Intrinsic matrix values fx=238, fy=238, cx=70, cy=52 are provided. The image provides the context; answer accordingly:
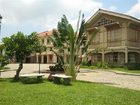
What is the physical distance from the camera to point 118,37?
36.9 metres

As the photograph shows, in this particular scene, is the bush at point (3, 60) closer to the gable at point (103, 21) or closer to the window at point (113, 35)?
the window at point (113, 35)

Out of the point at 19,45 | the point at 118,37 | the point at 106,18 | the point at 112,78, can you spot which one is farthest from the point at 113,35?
the point at 19,45

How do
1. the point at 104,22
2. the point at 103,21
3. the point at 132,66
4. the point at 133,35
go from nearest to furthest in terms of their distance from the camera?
the point at 132,66 < the point at 133,35 < the point at 104,22 < the point at 103,21

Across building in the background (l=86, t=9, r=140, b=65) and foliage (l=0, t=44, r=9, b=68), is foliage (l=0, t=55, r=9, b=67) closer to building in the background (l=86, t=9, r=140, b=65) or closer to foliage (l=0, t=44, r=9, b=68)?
foliage (l=0, t=44, r=9, b=68)

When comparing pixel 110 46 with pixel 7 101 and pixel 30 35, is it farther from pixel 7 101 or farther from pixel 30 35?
pixel 7 101

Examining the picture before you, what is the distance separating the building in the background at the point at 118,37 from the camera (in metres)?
35.4

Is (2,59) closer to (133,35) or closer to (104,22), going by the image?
(133,35)

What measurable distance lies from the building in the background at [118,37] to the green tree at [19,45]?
18101mm

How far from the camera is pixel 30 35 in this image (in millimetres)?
18328

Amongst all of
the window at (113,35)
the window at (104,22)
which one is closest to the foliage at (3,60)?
the window at (113,35)

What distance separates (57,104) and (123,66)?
27462 mm

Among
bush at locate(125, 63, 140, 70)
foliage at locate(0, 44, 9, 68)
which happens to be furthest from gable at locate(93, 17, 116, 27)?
foliage at locate(0, 44, 9, 68)

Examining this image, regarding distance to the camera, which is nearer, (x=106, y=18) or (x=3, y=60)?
(x=3, y=60)

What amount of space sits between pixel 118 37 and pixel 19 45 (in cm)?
2216
